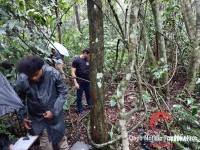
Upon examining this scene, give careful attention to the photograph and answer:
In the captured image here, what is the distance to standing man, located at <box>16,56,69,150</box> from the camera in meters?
3.29

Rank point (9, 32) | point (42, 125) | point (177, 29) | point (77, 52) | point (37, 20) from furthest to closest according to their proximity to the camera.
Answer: point (77, 52), point (177, 29), point (37, 20), point (9, 32), point (42, 125)

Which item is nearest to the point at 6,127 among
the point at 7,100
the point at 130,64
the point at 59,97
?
the point at 59,97

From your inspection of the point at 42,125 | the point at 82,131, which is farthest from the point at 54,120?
the point at 82,131

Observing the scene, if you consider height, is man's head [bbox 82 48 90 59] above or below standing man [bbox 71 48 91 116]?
above

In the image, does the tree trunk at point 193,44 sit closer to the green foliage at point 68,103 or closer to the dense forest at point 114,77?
the dense forest at point 114,77

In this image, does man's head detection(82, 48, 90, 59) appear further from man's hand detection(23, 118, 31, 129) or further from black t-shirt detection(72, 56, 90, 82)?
man's hand detection(23, 118, 31, 129)

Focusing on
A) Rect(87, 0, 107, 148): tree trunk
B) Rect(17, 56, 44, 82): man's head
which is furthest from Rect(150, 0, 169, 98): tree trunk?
Rect(17, 56, 44, 82): man's head

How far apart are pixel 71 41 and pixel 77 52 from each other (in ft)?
2.19

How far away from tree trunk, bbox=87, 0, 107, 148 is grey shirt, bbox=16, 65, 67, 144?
442mm

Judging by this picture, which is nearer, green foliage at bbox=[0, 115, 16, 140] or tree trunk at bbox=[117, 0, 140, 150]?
tree trunk at bbox=[117, 0, 140, 150]

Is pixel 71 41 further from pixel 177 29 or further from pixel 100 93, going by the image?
pixel 100 93

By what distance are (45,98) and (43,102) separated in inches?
2.2

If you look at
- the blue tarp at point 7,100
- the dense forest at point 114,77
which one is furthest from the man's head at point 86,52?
the blue tarp at point 7,100

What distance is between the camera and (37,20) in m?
4.07
